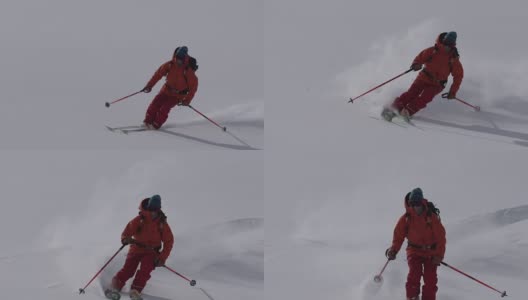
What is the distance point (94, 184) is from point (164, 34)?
11.3ft

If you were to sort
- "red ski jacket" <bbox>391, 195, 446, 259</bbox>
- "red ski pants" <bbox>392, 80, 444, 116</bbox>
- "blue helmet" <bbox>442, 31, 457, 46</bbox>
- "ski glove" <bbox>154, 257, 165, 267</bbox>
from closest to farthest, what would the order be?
"red ski jacket" <bbox>391, 195, 446, 259</bbox> < "ski glove" <bbox>154, 257, 165, 267</bbox> < "blue helmet" <bbox>442, 31, 457, 46</bbox> < "red ski pants" <bbox>392, 80, 444, 116</bbox>

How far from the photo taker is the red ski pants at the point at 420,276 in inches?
296

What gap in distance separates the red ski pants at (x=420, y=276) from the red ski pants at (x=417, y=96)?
89.4 inches

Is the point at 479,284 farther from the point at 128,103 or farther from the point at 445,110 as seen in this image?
the point at 128,103

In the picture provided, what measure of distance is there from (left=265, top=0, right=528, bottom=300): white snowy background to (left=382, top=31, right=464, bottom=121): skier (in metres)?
0.28

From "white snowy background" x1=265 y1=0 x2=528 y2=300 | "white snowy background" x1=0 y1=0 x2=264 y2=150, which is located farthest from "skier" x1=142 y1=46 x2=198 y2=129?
"white snowy background" x1=265 y1=0 x2=528 y2=300

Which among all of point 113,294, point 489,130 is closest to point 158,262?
point 113,294

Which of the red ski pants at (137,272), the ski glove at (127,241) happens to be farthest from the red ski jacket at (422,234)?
the ski glove at (127,241)

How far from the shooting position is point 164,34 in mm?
12477

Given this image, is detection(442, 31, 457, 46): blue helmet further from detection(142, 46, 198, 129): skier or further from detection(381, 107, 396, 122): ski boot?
detection(142, 46, 198, 129): skier

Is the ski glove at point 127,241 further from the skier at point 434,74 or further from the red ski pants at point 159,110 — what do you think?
the skier at point 434,74

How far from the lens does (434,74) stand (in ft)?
30.1

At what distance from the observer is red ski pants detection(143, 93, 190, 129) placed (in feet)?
30.4

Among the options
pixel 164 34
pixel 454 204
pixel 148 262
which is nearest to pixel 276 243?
pixel 148 262
